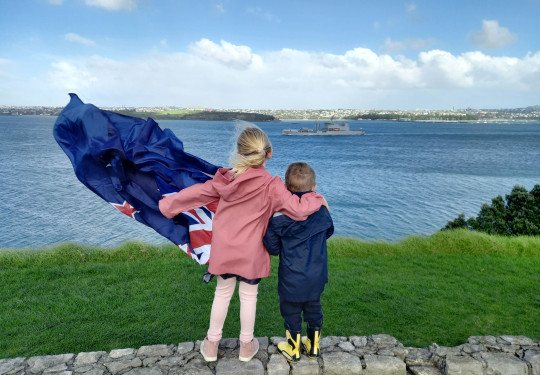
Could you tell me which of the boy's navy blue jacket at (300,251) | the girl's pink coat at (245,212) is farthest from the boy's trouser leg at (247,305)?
the boy's navy blue jacket at (300,251)

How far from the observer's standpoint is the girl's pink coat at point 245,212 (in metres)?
3.35

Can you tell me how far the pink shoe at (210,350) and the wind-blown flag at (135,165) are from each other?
0.74 m

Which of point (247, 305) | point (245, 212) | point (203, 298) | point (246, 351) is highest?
point (245, 212)

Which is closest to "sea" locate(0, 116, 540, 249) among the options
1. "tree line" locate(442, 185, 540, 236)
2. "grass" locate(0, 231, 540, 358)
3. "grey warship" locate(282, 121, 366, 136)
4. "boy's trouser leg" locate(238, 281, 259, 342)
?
"tree line" locate(442, 185, 540, 236)

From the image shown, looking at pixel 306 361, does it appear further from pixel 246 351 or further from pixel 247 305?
pixel 247 305

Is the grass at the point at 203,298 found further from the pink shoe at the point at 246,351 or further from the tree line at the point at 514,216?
the tree line at the point at 514,216

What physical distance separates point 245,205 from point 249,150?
0.43 meters

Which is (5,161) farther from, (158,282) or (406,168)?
(158,282)

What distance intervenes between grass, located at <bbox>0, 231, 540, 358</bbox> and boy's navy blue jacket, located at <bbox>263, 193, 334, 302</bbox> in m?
1.88

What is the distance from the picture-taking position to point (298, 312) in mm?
3652

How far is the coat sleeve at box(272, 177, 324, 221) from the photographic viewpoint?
3297 mm

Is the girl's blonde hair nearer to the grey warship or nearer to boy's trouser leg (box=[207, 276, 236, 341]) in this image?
boy's trouser leg (box=[207, 276, 236, 341])

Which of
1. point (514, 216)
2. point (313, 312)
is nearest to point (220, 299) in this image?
point (313, 312)

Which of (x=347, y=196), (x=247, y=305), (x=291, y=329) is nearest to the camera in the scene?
(x=247, y=305)
